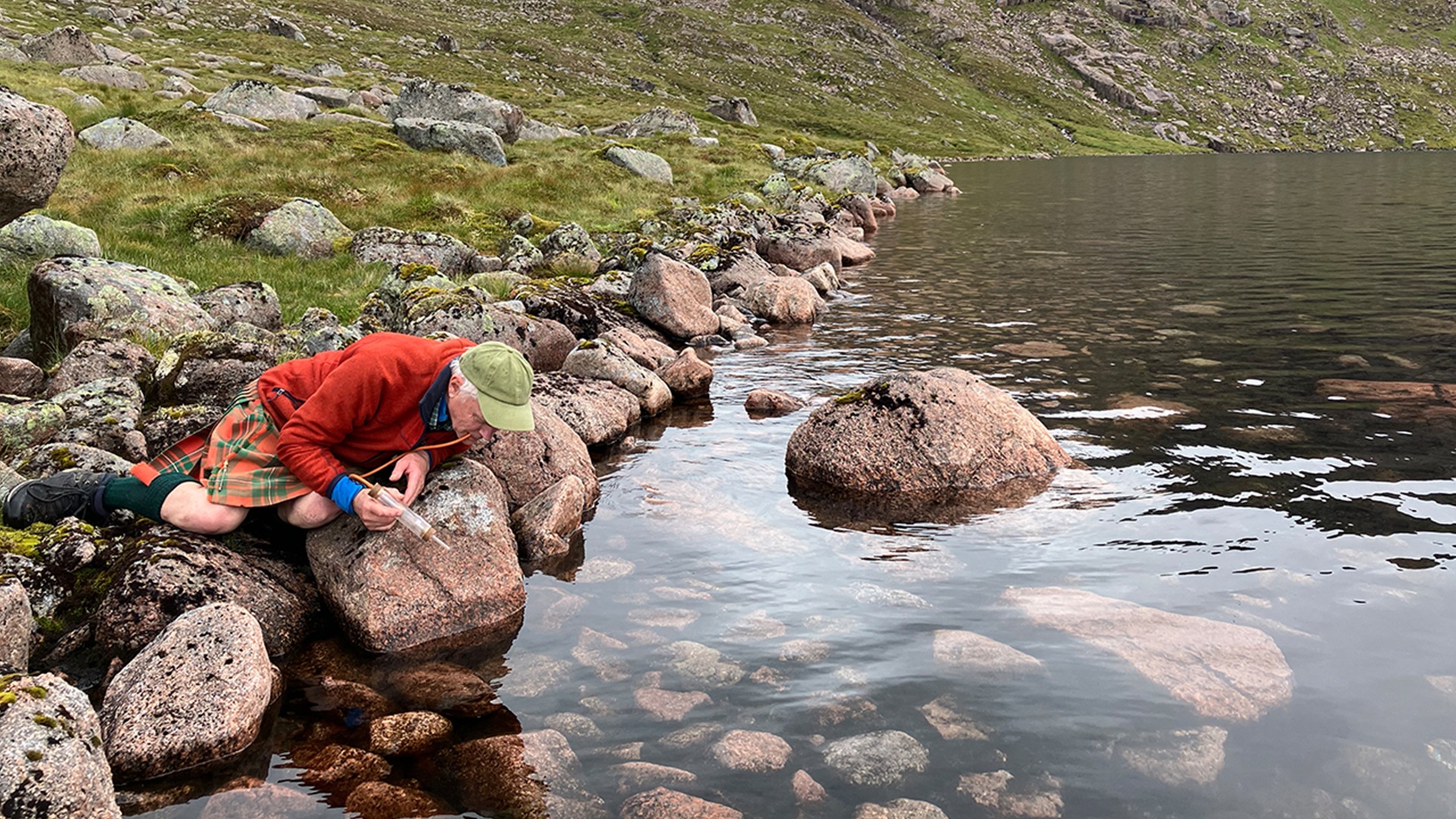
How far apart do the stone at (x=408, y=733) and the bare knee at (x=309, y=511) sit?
99.3 inches

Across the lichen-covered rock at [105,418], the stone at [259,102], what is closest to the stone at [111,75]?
the stone at [259,102]

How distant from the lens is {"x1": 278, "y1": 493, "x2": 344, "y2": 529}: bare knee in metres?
8.92

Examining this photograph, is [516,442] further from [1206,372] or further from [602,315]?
[1206,372]

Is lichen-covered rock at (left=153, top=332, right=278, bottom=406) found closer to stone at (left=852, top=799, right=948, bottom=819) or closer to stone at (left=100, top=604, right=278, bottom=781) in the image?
stone at (left=100, top=604, right=278, bottom=781)

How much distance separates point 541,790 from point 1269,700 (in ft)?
20.1

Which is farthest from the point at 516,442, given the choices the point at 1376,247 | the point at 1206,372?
the point at 1376,247

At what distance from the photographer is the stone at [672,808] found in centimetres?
634

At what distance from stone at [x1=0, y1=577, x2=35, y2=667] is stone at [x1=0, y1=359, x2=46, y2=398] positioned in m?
6.12

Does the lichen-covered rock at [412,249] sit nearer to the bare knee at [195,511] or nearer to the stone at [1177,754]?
the bare knee at [195,511]

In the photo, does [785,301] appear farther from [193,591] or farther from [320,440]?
[193,591]

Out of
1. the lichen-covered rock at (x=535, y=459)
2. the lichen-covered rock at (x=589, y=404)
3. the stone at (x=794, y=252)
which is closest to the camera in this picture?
the lichen-covered rock at (x=535, y=459)

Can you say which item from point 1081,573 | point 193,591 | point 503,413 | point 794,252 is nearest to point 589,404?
point 503,413

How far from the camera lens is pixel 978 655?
8.37m

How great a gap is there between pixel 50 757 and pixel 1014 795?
21.5ft
